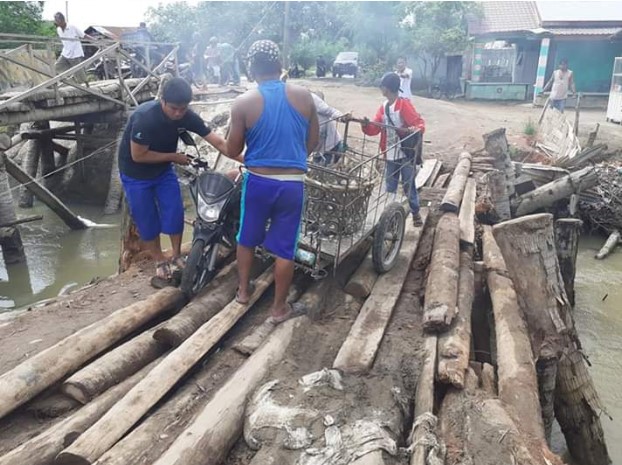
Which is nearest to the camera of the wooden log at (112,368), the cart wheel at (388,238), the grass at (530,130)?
the wooden log at (112,368)

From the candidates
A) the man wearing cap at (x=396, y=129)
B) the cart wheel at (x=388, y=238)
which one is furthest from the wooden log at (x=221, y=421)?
the man wearing cap at (x=396, y=129)

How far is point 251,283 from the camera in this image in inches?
188

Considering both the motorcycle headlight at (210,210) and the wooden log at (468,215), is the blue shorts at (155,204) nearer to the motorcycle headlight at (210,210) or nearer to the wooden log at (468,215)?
the motorcycle headlight at (210,210)

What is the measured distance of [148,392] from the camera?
3211mm

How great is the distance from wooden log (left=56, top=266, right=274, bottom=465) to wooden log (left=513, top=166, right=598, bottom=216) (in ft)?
24.6

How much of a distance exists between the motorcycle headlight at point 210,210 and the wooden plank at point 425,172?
15.6 ft

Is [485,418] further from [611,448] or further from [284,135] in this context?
[611,448]

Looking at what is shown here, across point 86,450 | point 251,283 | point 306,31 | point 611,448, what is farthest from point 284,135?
point 306,31

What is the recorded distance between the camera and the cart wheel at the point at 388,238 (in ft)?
16.7

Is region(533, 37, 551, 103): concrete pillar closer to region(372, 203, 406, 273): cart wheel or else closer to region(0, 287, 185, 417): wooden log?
region(372, 203, 406, 273): cart wheel

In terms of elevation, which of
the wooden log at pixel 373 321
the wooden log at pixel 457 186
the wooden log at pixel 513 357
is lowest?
the wooden log at pixel 513 357

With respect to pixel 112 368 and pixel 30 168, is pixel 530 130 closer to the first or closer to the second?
pixel 30 168

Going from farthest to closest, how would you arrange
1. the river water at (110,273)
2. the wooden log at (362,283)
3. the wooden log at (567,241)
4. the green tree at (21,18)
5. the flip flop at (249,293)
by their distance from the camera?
the green tree at (21,18) < the wooden log at (567,241) < the river water at (110,273) < the wooden log at (362,283) < the flip flop at (249,293)

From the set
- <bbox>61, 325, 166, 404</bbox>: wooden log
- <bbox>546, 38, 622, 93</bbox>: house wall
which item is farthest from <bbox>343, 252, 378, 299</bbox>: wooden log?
<bbox>546, 38, 622, 93</bbox>: house wall
